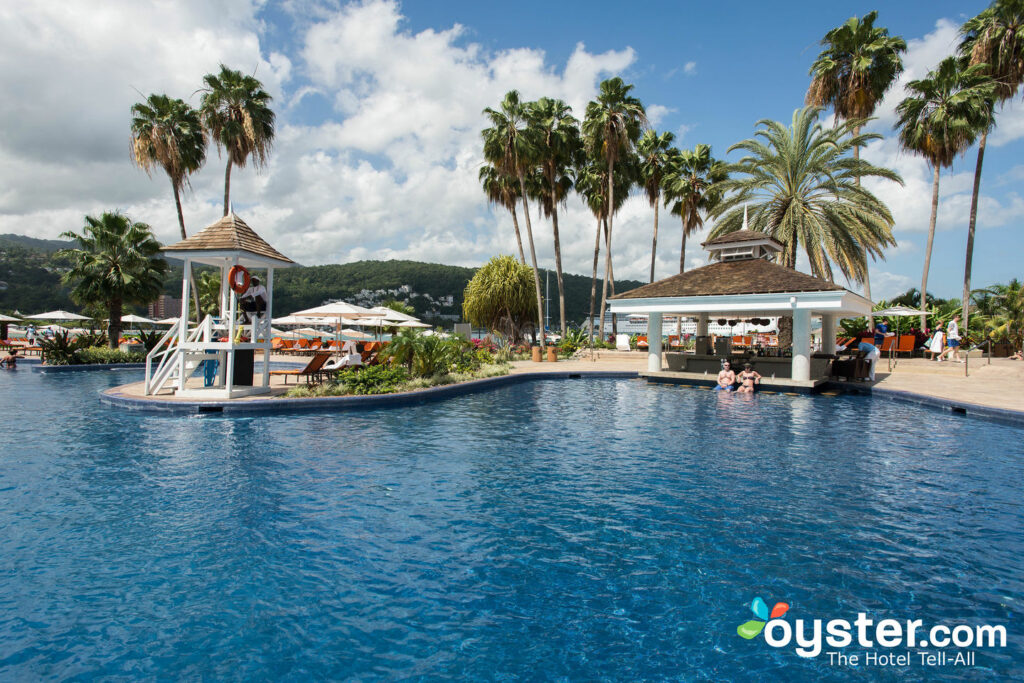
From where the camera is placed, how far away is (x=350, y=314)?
876 inches

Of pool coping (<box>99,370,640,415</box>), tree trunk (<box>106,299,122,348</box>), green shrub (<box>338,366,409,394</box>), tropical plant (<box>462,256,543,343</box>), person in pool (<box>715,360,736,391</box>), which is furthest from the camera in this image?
tropical plant (<box>462,256,543,343</box>)

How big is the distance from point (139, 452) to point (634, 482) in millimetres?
6997

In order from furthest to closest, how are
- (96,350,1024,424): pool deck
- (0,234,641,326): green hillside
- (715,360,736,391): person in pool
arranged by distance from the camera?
1. (0,234,641,326): green hillside
2. (715,360,736,391): person in pool
3. (96,350,1024,424): pool deck

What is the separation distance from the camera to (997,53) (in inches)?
966

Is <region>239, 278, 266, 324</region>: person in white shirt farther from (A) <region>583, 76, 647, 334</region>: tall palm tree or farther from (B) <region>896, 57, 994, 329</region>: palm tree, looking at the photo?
(B) <region>896, 57, 994, 329</region>: palm tree

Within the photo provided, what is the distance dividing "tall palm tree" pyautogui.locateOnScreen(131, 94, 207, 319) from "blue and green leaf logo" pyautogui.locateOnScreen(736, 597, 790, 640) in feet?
89.8

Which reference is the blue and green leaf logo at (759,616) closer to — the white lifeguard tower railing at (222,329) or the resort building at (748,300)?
the white lifeguard tower railing at (222,329)

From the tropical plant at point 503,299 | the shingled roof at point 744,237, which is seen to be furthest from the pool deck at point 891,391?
the tropical plant at point 503,299

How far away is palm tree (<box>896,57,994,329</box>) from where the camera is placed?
23.9 m

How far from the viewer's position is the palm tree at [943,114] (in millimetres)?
23906

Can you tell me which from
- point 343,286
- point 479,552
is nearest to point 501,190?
point 479,552

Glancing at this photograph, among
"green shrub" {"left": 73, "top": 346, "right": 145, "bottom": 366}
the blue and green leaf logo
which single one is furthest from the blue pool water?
"green shrub" {"left": 73, "top": 346, "right": 145, "bottom": 366}

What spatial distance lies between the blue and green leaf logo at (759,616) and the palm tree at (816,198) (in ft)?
66.0

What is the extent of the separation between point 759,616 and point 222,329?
12.2 metres
